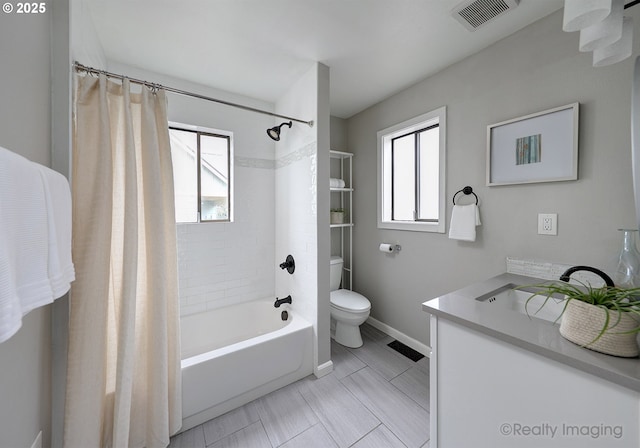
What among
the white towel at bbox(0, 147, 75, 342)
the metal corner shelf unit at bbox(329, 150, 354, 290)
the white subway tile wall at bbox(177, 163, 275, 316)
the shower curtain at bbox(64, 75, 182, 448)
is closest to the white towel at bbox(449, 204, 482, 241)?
the metal corner shelf unit at bbox(329, 150, 354, 290)

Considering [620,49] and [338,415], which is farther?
[338,415]

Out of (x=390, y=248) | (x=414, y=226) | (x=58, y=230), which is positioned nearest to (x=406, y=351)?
(x=390, y=248)

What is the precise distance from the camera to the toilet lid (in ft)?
7.14

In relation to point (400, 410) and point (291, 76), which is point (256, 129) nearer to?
point (291, 76)

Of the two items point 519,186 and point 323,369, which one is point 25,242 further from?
point 519,186

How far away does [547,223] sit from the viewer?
4.66 feet

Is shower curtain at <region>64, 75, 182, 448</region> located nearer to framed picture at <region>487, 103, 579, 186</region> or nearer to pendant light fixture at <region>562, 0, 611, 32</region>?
pendant light fixture at <region>562, 0, 611, 32</region>

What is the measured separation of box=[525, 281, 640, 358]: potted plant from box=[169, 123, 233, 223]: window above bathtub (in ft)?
7.54

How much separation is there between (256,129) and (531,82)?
7.06 feet

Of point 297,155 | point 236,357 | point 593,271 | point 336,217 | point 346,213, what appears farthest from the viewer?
point 346,213

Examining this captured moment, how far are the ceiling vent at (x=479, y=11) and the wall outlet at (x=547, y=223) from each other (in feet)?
3.93

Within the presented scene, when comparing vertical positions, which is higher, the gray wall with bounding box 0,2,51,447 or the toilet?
the gray wall with bounding box 0,2,51,447

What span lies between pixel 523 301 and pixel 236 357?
173cm

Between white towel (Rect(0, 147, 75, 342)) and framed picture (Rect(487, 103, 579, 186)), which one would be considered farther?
framed picture (Rect(487, 103, 579, 186))
